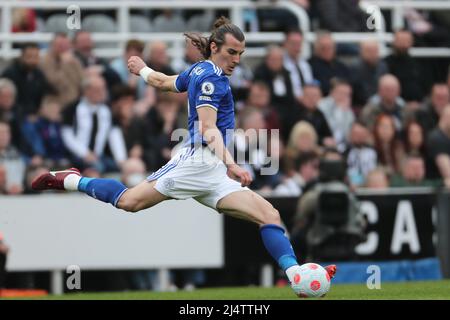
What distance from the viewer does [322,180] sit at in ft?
53.5

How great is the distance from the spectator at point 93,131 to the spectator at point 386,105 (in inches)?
142

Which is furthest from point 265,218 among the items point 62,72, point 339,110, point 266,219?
point 339,110

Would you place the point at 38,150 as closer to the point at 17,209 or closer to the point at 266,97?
the point at 17,209

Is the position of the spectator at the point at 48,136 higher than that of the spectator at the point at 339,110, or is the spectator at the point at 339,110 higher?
the spectator at the point at 339,110

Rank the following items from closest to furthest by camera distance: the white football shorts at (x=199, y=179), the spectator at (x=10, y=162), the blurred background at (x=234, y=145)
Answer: the white football shorts at (x=199, y=179)
the blurred background at (x=234, y=145)
the spectator at (x=10, y=162)

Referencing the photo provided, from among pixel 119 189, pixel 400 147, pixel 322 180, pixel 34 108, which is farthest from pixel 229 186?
pixel 400 147

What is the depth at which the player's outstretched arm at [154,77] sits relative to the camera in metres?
11.7

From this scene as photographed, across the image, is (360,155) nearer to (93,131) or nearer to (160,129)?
(160,129)

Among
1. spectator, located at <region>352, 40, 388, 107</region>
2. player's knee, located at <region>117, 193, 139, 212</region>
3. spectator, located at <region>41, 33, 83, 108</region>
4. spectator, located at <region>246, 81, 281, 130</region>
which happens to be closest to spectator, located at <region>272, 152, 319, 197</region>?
spectator, located at <region>246, 81, 281, 130</region>

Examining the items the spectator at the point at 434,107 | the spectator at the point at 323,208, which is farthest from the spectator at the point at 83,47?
the spectator at the point at 434,107

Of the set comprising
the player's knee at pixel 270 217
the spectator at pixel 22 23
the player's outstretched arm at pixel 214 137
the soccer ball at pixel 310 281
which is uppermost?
the spectator at pixel 22 23

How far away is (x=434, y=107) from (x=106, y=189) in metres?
8.67

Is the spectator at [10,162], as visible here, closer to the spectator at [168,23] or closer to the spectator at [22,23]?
the spectator at [22,23]

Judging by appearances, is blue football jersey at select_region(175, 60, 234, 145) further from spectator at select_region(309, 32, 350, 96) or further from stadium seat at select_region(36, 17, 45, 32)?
spectator at select_region(309, 32, 350, 96)
